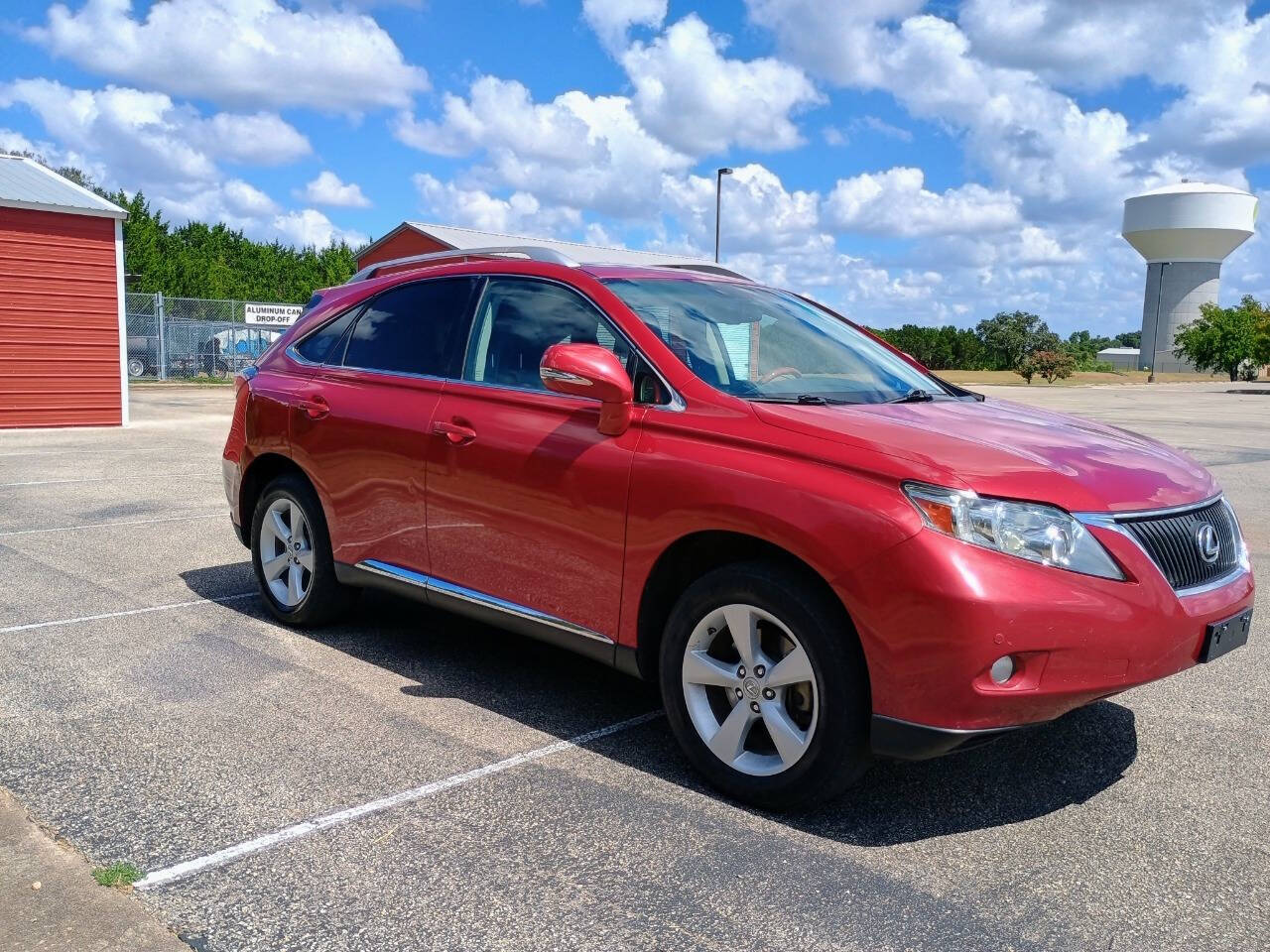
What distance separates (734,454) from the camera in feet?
11.9

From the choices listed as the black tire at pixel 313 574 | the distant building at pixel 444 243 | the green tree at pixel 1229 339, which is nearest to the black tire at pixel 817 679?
the black tire at pixel 313 574

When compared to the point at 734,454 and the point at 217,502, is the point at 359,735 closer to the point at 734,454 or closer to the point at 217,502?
the point at 734,454

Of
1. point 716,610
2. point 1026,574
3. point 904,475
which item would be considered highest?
point 904,475

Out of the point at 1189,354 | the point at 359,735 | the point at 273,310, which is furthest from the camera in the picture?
the point at 1189,354

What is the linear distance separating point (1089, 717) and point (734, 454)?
2.06m

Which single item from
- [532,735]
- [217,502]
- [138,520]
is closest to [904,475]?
[532,735]

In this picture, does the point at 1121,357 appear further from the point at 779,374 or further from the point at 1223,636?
the point at 1223,636

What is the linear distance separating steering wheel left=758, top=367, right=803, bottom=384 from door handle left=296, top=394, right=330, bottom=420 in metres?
2.22

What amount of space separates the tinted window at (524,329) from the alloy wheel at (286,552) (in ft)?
4.62

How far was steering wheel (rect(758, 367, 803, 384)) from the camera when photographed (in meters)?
4.11

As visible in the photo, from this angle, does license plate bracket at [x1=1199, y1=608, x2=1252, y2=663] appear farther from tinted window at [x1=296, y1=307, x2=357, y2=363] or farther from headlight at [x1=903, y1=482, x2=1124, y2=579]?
tinted window at [x1=296, y1=307, x2=357, y2=363]

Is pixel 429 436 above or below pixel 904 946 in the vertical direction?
above

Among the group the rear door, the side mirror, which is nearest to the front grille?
the side mirror

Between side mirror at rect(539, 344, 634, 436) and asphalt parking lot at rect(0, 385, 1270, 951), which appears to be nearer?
asphalt parking lot at rect(0, 385, 1270, 951)
